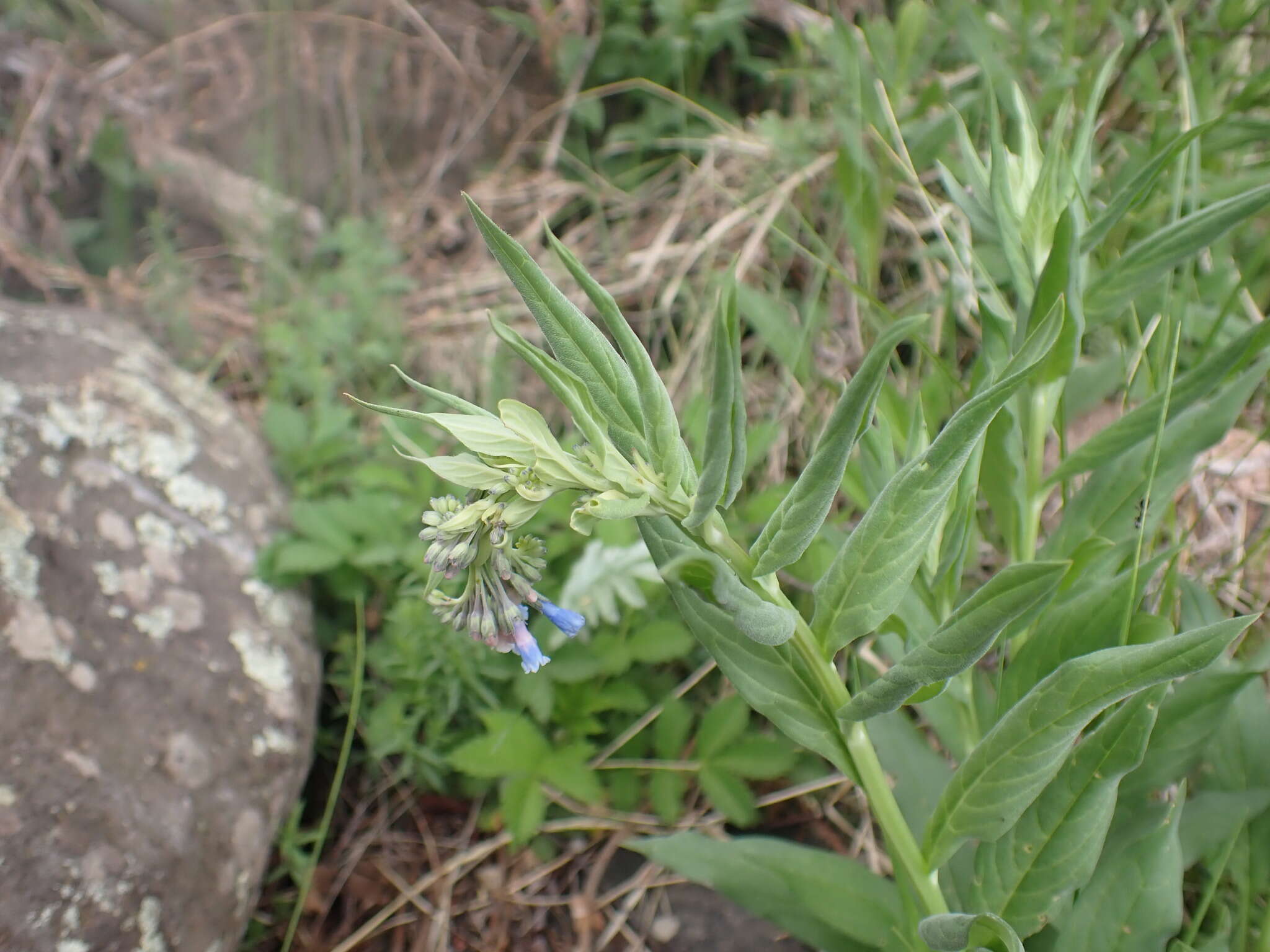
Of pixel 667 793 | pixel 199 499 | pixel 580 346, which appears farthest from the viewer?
pixel 199 499

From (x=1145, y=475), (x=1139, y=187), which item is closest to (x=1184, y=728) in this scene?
(x=1145, y=475)

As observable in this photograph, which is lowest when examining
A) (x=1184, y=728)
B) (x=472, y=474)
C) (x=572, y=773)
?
(x=572, y=773)

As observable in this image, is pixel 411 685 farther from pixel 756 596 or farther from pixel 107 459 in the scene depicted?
pixel 756 596

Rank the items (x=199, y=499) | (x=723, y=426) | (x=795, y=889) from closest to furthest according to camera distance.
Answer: (x=723, y=426) < (x=795, y=889) < (x=199, y=499)

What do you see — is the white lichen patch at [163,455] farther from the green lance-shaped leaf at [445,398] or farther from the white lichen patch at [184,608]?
the green lance-shaped leaf at [445,398]

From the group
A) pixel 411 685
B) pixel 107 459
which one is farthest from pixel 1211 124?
pixel 107 459

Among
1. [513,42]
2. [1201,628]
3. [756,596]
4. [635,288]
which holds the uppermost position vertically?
[1201,628]

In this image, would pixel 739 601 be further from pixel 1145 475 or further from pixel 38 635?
pixel 38 635
